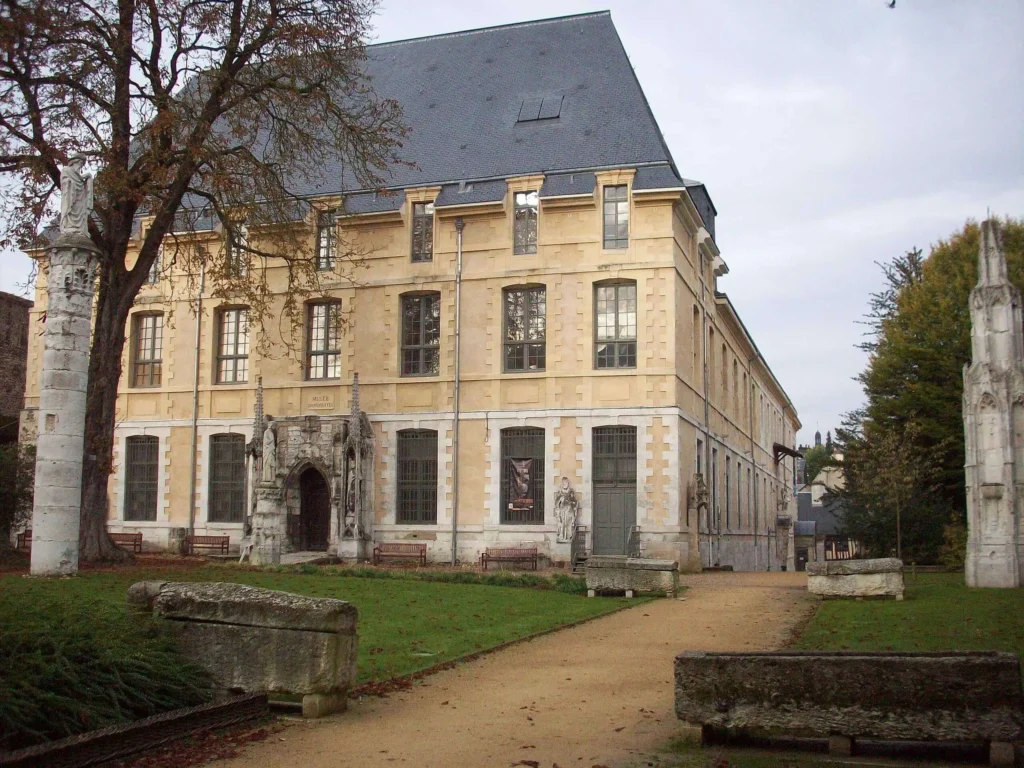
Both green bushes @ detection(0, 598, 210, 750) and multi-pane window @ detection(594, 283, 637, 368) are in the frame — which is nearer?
green bushes @ detection(0, 598, 210, 750)

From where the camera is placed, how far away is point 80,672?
6785mm

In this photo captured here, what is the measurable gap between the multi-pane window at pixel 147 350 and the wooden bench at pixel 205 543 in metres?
5.62

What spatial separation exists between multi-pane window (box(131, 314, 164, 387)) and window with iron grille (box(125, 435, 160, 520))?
1.94 meters

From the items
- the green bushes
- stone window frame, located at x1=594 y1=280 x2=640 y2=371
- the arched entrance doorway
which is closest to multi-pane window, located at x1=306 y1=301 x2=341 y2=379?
the arched entrance doorway

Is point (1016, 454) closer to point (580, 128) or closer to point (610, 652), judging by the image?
point (610, 652)

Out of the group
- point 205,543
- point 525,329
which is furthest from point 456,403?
point 205,543

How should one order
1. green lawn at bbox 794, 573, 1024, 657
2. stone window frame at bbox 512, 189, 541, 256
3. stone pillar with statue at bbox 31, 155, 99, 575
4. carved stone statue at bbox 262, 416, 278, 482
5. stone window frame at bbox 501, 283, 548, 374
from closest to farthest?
green lawn at bbox 794, 573, 1024, 657, stone pillar with statue at bbox 31, 155, 99, 575, carved stone statue at bbox 262, 416, 278, 482, stone window frame at bbox 501, 283, 548, 374, stone window frame at bbox 512, 189, 541, 256

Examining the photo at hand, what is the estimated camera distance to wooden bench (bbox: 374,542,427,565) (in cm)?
A: 2840

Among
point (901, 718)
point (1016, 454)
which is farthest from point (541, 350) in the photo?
point (901, 718)

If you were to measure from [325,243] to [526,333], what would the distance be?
7476 millimetres

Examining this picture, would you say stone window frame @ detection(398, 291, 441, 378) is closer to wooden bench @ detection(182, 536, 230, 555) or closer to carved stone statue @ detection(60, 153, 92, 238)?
wooden bench @ detection(182, 536, 230, 555)

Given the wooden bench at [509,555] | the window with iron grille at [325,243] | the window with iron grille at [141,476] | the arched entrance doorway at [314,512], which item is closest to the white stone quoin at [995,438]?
the wooden bench at [509,555]

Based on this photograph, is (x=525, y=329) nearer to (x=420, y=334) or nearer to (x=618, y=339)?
(x=618, y=339)

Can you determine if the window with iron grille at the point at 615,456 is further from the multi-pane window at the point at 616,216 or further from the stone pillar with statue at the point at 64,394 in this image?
the stone pillar with statue at the point at 64,394
